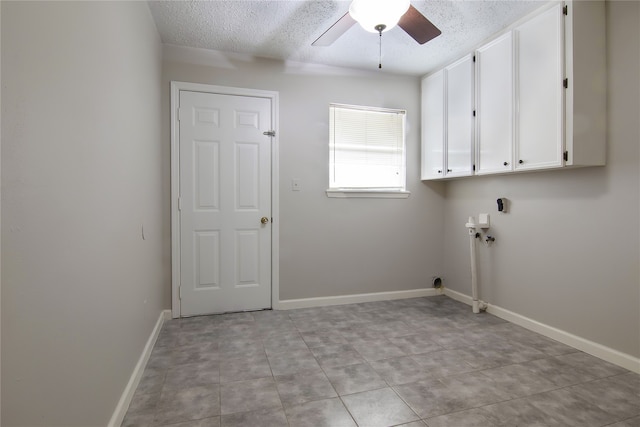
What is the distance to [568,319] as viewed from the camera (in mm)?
2674

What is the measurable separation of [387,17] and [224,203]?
7.20ft

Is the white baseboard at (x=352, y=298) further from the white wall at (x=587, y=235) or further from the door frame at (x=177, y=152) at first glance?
the door frame at (x=177, y=152)

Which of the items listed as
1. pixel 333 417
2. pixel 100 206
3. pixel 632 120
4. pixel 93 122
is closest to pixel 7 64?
pixel 93 122

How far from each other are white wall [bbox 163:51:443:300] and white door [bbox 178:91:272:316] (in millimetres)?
187

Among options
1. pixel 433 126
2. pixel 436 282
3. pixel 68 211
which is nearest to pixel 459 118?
pixel 433 126

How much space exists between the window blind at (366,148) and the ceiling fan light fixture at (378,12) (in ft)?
5.20

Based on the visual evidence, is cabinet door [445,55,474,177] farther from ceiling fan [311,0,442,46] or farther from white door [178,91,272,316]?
white door [178,91,272,316]

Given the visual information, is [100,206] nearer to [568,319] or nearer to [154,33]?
[154,33]

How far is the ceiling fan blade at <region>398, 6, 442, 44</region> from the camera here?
214 cm

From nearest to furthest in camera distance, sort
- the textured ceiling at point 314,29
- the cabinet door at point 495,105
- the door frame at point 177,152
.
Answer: the textured ceiling at point 314,29 < the cabinet door at point 495,105 < the door frame at point 177,152

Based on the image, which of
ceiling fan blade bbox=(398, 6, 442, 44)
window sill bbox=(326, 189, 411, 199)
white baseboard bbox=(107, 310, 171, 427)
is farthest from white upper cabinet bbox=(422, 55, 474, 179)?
white baseboard bbox=(107, 310, 171, 427)

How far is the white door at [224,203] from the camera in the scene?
3303mm

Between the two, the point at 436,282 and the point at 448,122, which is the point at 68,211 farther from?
the point at 436,282

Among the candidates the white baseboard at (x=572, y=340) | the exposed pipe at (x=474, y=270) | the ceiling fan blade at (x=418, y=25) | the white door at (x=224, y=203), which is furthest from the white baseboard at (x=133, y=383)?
the white baseboard at (x=572, y=340)
